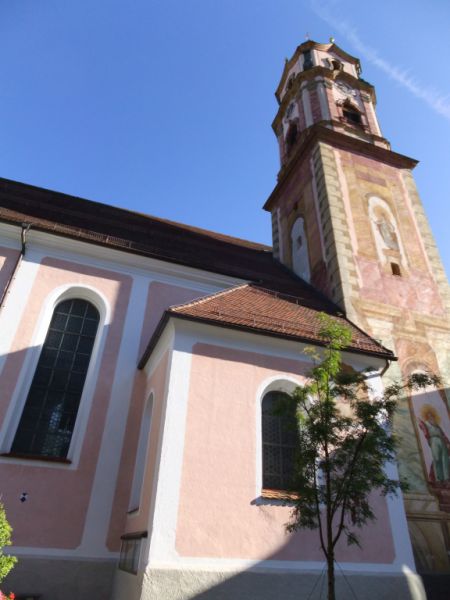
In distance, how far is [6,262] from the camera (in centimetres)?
1046

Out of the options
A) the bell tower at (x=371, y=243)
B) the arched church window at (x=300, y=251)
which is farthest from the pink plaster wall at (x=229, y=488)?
the arched church window at (x=300, y=251)

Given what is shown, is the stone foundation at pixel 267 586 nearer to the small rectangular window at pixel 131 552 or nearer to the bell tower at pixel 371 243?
the small rectangular window at pixel 131 552

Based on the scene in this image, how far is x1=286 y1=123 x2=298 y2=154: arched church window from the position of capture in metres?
19.5

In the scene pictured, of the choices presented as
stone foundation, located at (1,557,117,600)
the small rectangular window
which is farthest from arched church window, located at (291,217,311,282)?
stone foundation, located at (1,557,117,600)

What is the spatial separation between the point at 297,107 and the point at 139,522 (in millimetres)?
17806

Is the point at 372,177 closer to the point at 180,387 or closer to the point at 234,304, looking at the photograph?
the point at 234,304

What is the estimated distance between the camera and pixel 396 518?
7.81 m

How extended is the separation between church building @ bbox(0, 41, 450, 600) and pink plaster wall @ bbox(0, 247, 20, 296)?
29 mm

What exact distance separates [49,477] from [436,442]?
8115 mm

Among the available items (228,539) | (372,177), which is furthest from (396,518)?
(372,177)

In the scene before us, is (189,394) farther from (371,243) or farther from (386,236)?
(386,236)

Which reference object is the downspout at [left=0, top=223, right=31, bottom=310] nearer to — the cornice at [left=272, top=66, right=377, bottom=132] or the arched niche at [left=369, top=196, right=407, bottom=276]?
the arched niche at [left=369, top=196, right=407, bottom=276]

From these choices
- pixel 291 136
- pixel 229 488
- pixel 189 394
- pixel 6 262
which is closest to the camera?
pixel 229 488

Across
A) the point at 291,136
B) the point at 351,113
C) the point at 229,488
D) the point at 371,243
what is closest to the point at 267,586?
the point at 229,488
